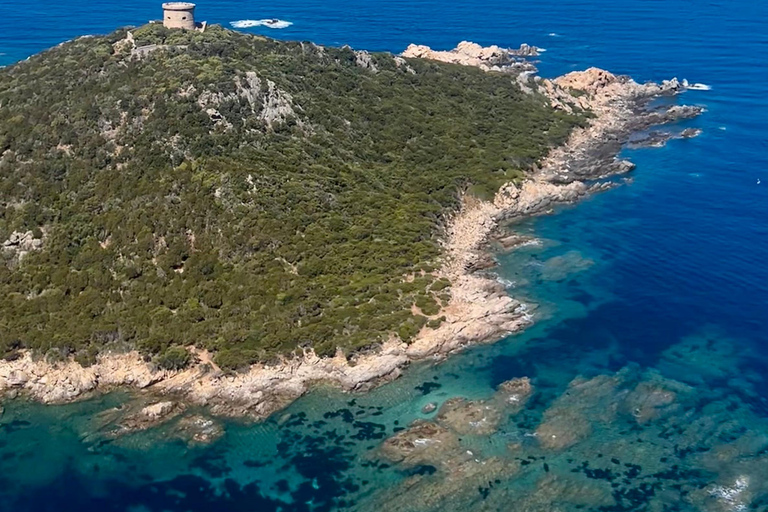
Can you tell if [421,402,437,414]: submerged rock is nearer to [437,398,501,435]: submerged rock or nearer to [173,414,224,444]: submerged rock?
[437,398,501,435]: submerged rock

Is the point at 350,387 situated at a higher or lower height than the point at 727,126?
lower

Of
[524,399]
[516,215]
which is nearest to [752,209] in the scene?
[516,215]

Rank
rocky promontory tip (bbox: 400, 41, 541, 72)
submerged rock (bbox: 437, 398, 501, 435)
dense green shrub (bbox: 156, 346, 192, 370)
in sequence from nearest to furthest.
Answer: submerged rock (bbox: 437, 398, 501, 435)
dense green shrub (bbox: 156, 346, 192, 370)
rocky promontory tip (bbox: 400, 41, 541, 72)

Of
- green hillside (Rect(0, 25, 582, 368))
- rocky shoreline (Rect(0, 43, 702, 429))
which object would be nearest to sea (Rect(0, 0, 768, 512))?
rocky shoreline (Rect(0, 43, 702, 429))

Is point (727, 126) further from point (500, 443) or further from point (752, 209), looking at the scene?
point (500, 443)

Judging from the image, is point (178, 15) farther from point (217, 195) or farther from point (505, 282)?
point (505, 282)

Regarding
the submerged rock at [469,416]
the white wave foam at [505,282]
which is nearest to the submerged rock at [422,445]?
the submerged rock at [469,416]

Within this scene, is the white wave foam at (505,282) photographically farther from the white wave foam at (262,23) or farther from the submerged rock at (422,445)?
the white wave foam at (262,23)
